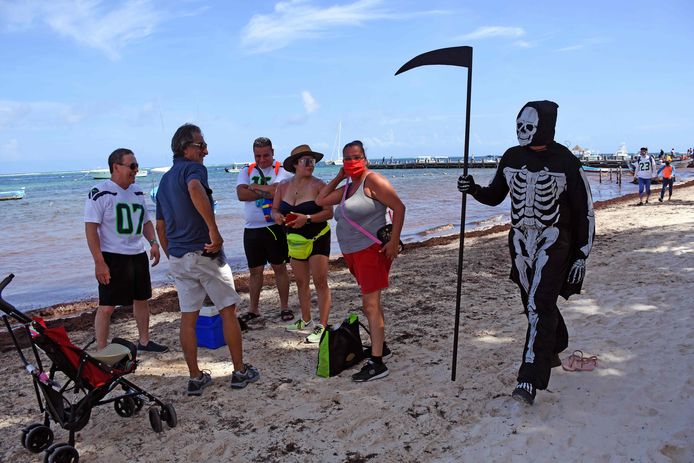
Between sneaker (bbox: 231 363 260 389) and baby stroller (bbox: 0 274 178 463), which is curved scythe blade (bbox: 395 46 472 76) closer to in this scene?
sneaker (bbox: 231 363 260 389)

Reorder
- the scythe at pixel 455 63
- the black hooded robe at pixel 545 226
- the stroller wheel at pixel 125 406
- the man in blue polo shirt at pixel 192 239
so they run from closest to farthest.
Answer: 1. the black hooded robe at pixel 545 226
2. the stroller wheel at pixel 125 406
3. the man in blue polo shirt at pixel 192 239
4. the scythe at pixel 455 63

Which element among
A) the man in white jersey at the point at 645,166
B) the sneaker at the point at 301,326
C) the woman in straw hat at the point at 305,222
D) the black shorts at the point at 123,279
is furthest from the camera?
the man in white jersey at the point at 645,166

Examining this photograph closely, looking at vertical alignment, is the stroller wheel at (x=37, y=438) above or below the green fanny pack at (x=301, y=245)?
below

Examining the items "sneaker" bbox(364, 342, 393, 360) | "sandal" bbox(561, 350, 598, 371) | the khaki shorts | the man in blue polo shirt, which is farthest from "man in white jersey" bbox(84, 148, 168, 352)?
"sandal" bbox(561, 350, 598, 371)

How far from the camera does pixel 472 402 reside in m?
3.85

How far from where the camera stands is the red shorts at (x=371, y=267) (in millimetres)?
4336

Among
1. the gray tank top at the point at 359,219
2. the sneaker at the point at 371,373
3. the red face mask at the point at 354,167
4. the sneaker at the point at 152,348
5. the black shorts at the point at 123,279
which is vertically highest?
the red face mask at the point at 354,167

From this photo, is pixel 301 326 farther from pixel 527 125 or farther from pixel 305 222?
pixel 527 125

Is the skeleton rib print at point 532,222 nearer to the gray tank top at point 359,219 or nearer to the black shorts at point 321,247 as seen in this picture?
the gray tank top at point 359,219

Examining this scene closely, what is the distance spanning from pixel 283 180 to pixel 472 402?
295cm

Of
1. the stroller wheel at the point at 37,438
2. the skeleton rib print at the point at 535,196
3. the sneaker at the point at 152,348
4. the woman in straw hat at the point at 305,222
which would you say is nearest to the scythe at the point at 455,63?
the skeleton rib print at the point at 535,196

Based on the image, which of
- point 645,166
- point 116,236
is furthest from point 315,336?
point 645,166

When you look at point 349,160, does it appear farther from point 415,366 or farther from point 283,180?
point 415,366

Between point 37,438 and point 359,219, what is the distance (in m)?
2.69
